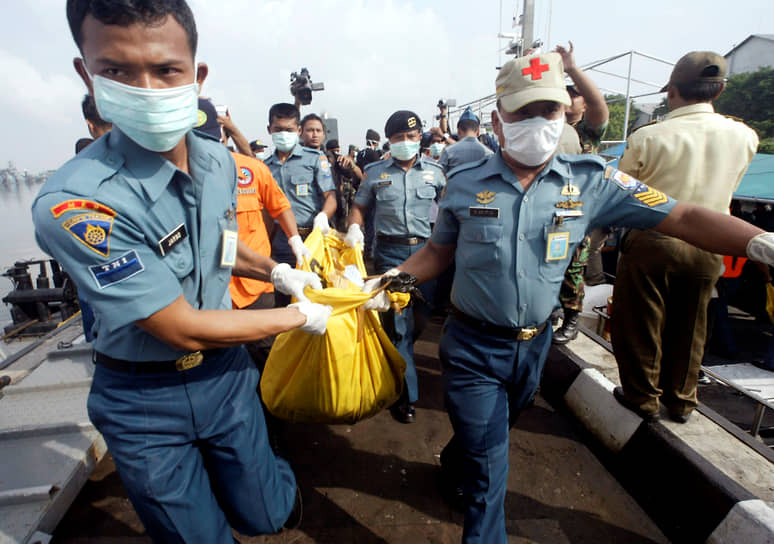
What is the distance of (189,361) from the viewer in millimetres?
1347

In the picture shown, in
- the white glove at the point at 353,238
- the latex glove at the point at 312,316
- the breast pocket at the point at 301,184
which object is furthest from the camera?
the breast pocket at the point at 301,184

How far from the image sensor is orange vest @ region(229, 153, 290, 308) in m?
2.61

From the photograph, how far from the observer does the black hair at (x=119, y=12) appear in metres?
1.02

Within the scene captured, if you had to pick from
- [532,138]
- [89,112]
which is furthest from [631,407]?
[89,112]

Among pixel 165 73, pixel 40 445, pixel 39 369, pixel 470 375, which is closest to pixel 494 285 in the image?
pixel 470 375

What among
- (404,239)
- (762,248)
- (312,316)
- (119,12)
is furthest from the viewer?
(404,239)

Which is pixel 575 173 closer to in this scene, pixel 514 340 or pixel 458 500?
pixel 514 340

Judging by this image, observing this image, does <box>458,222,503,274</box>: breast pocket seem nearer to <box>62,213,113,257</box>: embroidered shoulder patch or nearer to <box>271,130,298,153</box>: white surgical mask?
<box>62,213,113,257</box>: embroidered shoulder patch

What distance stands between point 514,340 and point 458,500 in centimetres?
95

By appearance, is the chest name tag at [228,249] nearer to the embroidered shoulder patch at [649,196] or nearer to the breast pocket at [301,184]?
the embroidered shoulder patch at [649,196]

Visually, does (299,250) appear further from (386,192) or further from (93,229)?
(93,229)

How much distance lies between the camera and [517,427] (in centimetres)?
272

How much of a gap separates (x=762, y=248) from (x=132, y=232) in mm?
1871

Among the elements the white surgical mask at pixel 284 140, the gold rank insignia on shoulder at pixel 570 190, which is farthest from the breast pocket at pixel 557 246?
the white surgical mask at pixel 284 140
